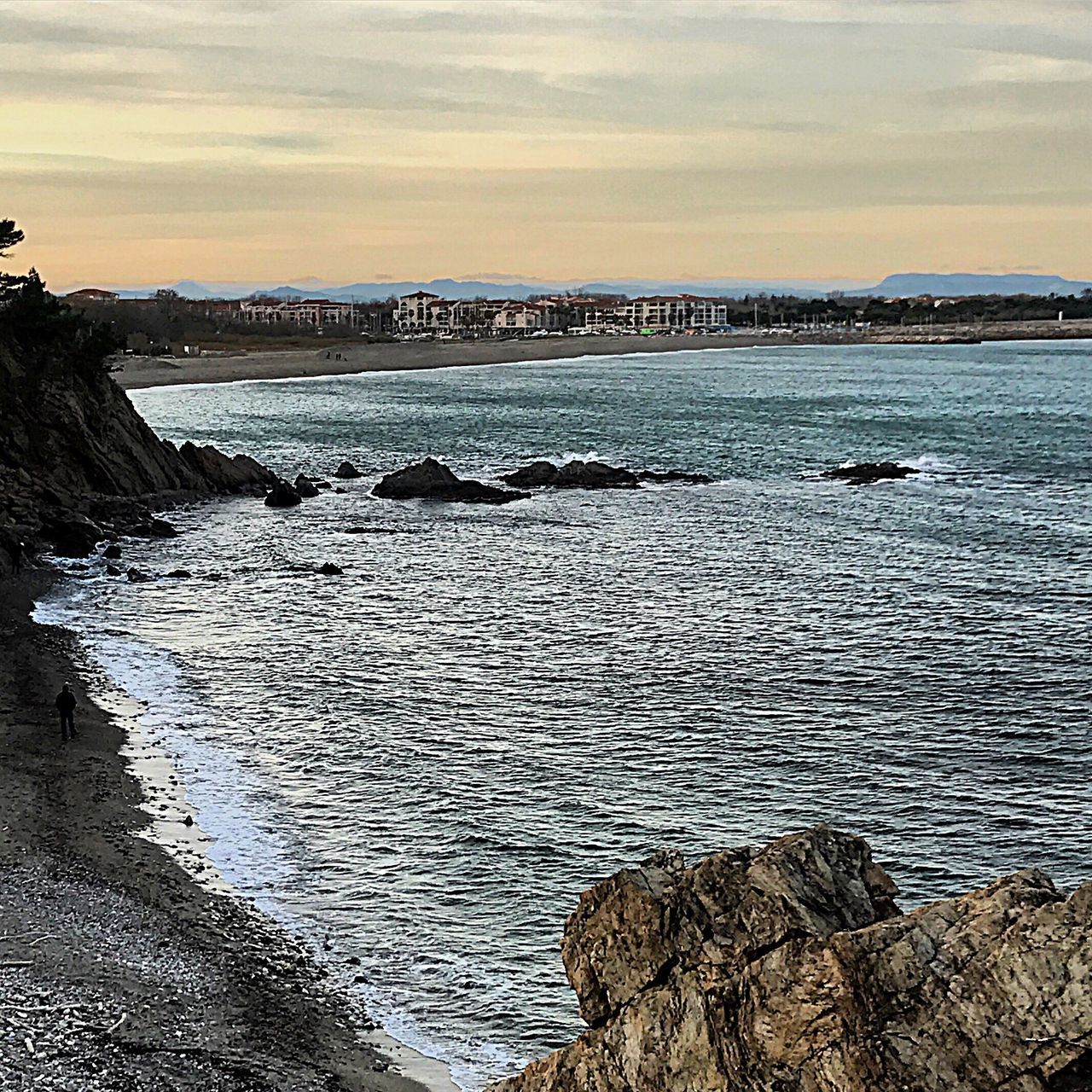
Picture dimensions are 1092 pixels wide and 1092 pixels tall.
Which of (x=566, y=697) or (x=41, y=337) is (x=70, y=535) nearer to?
(x=41, y=337)

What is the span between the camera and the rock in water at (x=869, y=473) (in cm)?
6931

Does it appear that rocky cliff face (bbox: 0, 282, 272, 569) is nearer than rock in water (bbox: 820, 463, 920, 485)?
Yes

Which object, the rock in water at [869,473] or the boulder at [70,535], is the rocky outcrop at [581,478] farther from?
the boulder at [70,535]

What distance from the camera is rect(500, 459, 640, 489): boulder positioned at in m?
67.1

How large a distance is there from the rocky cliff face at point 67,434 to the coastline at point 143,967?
93.6 ft

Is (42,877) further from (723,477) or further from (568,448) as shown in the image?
(568,448)

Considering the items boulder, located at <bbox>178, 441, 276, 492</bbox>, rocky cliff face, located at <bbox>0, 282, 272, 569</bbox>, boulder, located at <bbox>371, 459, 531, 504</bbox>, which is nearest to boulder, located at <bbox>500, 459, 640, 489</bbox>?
boulder, located at <bbox>371, 459, 531, 504</bbox>

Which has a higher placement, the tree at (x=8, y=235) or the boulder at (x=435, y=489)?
the tree at (x=8, y=235)

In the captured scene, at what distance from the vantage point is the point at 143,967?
16.5 meters

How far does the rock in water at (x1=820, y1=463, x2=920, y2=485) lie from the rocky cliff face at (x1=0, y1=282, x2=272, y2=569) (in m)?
30.9

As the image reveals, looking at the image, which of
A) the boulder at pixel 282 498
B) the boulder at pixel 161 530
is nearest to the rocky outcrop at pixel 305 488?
the boulder at pixel 282 498

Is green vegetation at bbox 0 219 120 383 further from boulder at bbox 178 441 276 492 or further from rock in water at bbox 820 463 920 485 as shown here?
rock in water at bbox 820 463 920 485

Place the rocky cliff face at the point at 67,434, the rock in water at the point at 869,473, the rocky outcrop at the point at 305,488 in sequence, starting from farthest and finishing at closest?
the rock in water at the point at 869,473 < the rocky outcrop at the point at 305,488 < the rocky cliff face at the point at 67,434

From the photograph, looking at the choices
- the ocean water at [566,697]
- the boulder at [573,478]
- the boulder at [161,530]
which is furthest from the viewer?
Result: the boulder at [573,478]
